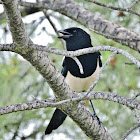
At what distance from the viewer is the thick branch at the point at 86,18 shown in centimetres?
247

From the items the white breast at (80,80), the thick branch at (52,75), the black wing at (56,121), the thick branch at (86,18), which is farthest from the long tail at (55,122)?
the thick branch at (86,18)

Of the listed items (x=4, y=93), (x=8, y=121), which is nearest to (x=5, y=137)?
(x=8, y=121)

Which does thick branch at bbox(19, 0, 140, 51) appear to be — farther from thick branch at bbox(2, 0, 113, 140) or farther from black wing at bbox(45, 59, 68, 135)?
black wing at bbox(45, 59, 68, 135)

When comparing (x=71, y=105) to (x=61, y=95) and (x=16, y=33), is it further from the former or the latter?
(x=16, y=33)

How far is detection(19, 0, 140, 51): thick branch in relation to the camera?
8.12 ft

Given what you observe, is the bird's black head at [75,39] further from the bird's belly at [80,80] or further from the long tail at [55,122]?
the long tail at [55,122]

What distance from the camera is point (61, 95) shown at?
1787 millimetres

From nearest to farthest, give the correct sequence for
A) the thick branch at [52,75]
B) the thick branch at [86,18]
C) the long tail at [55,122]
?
the thick branch at [52,75] < the thick branch at [86,18] < the long tail at [55,122]

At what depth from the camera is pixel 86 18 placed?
8.64 ft

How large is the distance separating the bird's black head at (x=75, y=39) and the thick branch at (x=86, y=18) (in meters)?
0.22

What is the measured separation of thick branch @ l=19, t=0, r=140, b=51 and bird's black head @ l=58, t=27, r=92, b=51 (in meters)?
0.22

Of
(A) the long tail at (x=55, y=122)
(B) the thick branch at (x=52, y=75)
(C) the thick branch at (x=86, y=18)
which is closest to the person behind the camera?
(B) the thick branch at (x=52, y=75)

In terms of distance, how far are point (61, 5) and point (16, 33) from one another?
1433 millimetres

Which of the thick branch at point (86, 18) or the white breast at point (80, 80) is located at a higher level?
the thick branch at point (86, 18)
